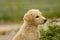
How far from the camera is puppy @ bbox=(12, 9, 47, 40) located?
683 cm

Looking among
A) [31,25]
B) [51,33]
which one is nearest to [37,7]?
[51,33]

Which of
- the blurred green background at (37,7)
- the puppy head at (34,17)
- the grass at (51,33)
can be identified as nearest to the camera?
the puppy head at (34,17)

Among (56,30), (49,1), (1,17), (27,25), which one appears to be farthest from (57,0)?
(27,25)

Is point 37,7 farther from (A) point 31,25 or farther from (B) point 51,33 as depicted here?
(A) point 31,25

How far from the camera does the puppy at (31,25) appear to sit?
6.83 meters

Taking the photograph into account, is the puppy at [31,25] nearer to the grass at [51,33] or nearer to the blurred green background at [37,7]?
the grass at [51,33]

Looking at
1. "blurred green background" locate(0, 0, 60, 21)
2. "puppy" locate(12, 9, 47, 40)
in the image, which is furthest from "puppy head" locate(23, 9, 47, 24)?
"blurred green background" locate(0, 0, 60, 21)

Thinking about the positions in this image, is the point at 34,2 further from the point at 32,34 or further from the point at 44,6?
the point at 32,34

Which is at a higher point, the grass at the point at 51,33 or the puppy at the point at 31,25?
the puppy at the point at 31,25

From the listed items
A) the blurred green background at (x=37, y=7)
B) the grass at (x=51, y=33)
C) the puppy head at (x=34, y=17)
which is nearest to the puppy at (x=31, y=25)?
the puppy head at (x=34, y=17)

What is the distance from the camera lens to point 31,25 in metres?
6.96

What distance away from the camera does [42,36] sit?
7988mm

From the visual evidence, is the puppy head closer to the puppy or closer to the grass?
the puppy

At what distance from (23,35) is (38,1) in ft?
13.4
